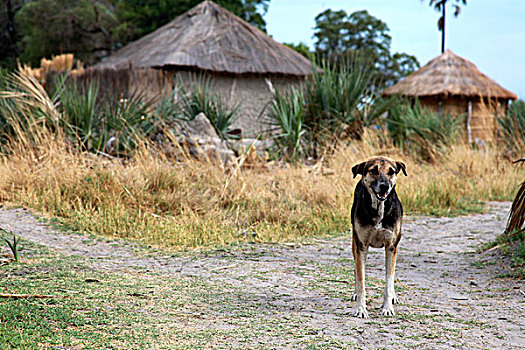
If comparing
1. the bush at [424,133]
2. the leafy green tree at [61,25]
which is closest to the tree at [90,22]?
the leafy green tree at [61,25]

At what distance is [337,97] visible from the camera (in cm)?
1022

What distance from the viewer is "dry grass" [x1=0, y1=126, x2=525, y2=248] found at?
6305 millimetres

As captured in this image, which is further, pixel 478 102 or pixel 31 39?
pixel 31 39

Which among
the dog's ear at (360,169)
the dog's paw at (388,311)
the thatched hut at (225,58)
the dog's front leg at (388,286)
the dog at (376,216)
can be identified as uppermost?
the thatched hut at (225,58)

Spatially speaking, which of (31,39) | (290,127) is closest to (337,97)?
(290,127)

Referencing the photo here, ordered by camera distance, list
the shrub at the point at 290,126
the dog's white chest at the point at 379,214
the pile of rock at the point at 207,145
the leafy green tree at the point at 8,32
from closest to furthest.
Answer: the dog's white chest at the point at 379,214, the pile of rock at the point at 207,145, the shrub at the point at 290,126, the leafy green tree at the point at 8,32

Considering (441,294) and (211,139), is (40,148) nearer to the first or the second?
(211,139)

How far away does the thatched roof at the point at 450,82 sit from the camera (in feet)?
63.7

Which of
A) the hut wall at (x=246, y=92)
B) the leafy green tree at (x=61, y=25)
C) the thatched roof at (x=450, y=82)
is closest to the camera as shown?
the hut wall at (x=246, y=92)

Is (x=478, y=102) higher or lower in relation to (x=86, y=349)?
higher

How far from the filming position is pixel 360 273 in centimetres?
338

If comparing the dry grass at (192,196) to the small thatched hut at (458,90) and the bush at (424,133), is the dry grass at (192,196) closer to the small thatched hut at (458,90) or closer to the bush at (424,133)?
the bush at (424,133)

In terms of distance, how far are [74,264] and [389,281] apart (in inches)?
105

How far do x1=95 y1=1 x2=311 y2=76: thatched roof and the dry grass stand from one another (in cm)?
930
